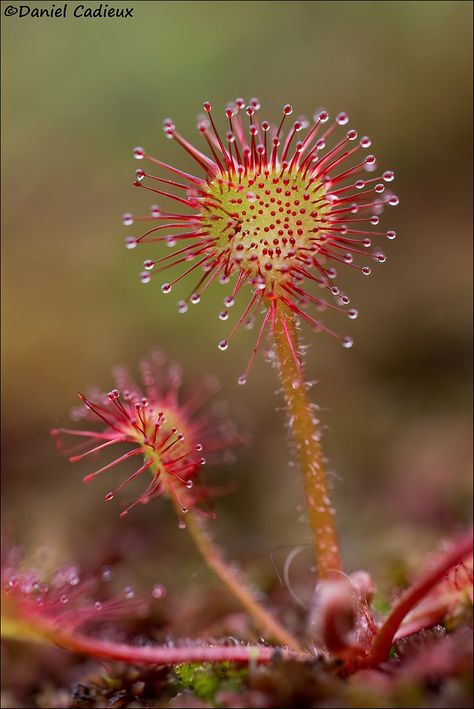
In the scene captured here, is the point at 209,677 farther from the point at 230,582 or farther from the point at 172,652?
the point at 230,582

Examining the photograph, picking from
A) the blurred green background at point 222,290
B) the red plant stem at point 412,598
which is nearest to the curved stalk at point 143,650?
the red plant stem at point 412,598

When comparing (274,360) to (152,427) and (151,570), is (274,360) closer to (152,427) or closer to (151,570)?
(152,427)

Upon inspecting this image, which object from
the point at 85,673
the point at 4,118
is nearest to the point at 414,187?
the point at 4,118

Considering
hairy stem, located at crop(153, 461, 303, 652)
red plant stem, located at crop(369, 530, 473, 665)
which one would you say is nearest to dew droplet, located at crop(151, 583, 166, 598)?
hairy stem, located at crop(153, 461, 303, 652)

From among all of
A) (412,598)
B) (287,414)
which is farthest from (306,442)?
(412,598)

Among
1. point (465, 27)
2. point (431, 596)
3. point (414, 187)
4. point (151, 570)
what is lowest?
point (151, 570)

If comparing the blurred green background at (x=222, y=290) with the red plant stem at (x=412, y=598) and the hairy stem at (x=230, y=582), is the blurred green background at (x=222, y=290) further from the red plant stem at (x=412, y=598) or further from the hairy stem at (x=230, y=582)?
the red plant stem at (x=412, y=598)
